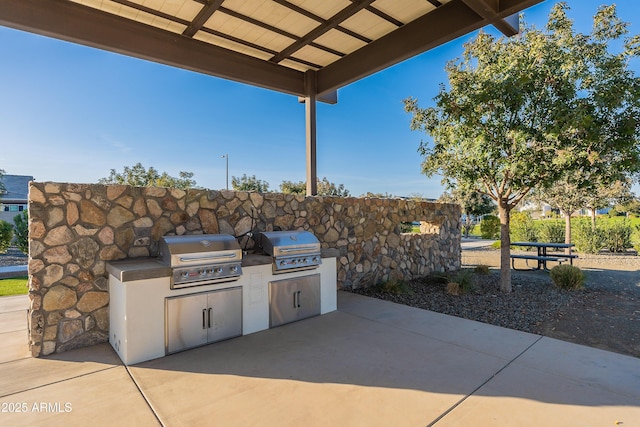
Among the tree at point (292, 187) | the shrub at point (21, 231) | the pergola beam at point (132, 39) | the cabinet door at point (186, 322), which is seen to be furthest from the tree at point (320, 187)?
the cabinet door at point (186, 322)

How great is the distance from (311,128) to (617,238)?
1385 cm

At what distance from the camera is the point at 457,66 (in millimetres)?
5723

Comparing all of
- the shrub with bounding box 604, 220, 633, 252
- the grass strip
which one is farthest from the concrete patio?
the shrub with bounding box 604, 220, 633, 252

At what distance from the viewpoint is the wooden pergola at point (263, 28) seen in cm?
380

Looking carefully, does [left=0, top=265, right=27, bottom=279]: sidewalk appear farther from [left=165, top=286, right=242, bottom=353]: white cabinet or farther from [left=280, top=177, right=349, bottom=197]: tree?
[left=280, top=177, right=349, bottom=197]: tree

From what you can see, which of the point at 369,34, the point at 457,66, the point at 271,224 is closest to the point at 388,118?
the point at 457,66

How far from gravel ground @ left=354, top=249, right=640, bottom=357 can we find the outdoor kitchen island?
2.50m

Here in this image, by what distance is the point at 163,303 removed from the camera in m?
3.01

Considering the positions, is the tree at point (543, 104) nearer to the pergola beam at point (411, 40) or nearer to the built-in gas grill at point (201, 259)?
the pergola beam at point (411, 40)

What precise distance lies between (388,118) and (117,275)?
48.5ft

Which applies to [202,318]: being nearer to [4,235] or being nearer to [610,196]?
[4,235]

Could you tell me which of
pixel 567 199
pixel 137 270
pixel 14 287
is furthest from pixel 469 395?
pixel 567 199

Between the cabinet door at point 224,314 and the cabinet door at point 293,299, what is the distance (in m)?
0.42

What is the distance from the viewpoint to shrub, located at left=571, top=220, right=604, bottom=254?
40.6ft
